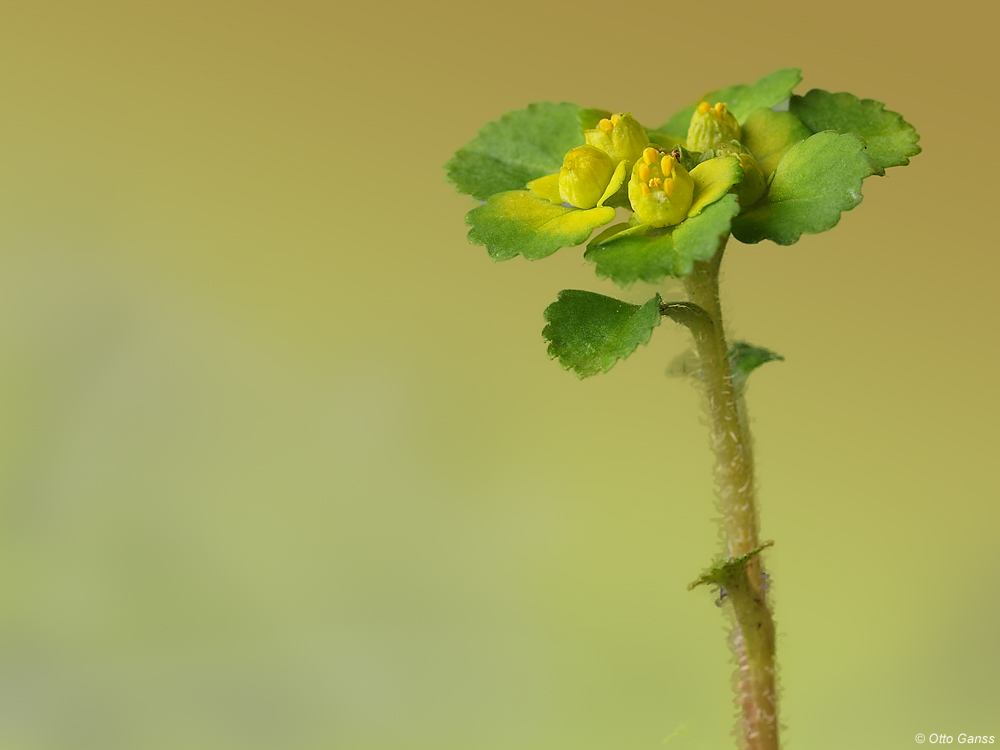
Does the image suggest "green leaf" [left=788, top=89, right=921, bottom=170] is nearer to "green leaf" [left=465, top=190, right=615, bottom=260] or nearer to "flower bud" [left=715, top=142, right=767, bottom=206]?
"flower bud" [left=715, top=142, right=767, bottom=206]

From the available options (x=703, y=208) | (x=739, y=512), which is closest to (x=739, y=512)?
(x=739, y=512)

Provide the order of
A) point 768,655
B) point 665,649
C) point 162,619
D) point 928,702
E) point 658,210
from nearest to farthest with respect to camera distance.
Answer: point 658,210
point 768,655
point 928,702
point 665,649
point 162,619

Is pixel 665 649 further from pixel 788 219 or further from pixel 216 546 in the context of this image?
pixel 788 219

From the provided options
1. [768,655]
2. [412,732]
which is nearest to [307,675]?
[412,732]

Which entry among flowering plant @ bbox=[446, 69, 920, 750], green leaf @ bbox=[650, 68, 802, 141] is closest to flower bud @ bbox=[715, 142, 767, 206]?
flowering plant @ bbox=[446, 69, 920, 750]

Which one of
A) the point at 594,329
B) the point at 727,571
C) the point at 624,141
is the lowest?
the point at 727,571

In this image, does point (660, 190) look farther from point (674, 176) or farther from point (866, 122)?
point (866, 122)
